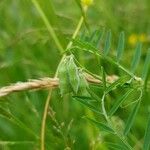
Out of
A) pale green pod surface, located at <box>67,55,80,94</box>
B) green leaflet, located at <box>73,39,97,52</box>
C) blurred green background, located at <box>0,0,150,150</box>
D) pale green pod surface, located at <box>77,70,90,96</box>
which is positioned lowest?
blurred green background, located at <box>0,0,150,150</box>

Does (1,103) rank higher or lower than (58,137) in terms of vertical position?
higher

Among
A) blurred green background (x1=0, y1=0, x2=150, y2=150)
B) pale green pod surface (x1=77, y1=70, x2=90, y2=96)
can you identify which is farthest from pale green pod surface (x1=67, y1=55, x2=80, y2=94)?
blurred green background (x1=0, y1=0, x2=150, y2=150)

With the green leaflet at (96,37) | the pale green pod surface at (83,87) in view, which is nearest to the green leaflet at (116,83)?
the pale green pod surface at (83,87)

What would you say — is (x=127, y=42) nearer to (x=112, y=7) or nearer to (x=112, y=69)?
(x=112, y=7)

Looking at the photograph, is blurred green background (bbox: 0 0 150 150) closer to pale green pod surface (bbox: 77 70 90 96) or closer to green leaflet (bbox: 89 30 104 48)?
green leaflet (bbox: 89 30 104 48)

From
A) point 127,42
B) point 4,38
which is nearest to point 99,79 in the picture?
point 4,38

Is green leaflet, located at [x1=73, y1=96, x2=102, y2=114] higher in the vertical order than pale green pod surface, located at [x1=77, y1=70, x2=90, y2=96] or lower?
lower

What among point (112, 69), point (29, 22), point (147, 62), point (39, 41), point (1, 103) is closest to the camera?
point (147, 62)
